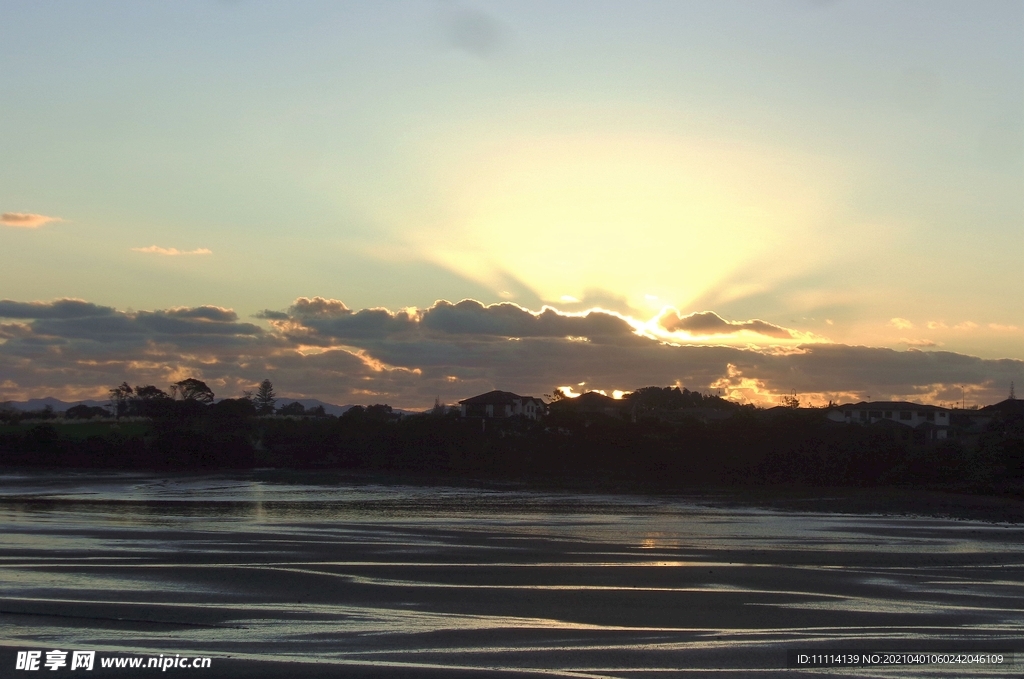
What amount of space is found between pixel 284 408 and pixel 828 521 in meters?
139

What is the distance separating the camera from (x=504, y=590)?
18156 mm

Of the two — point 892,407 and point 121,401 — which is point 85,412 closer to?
point 121,401

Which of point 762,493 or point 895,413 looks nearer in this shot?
point 762,493

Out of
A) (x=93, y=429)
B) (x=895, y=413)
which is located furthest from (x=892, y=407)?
(x=93, y=429)

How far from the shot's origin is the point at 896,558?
24375 mm

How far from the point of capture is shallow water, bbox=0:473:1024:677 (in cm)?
1317

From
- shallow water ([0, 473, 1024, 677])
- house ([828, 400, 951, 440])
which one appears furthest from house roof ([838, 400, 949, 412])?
shallow water ([0, 473, 1024, 677])

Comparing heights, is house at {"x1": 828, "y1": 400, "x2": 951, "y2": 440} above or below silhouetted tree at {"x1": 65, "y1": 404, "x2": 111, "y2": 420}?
above

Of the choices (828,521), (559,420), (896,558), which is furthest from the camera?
(559,420)

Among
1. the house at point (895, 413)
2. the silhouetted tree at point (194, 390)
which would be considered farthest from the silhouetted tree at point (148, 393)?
the house at point (895, 413)

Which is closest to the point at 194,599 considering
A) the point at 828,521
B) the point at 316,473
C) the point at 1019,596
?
the point at 1019,596

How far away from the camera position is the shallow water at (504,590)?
43.2 feet

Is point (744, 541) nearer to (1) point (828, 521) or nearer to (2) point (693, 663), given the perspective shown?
(1) point (828, 521)

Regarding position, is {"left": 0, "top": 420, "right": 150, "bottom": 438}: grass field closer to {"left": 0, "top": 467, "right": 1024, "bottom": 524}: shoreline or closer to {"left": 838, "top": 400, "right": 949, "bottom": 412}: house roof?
{"left": 0, "top": 467, "right": 1024, "bottom": 524}: shoreline
